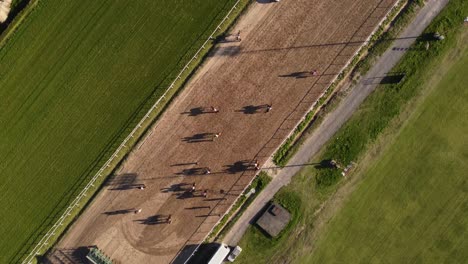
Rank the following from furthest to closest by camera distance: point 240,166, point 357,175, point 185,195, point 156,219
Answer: point 156,219
point 185,195
point 240,166
point 357,175

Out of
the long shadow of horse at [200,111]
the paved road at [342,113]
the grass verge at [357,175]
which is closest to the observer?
the grass verge at [357,175]

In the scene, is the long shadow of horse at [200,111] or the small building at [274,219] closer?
the small building at [274,219]

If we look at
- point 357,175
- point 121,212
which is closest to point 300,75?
point 357,175

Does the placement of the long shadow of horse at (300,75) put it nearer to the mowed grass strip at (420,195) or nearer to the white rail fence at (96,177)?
the white rail fence at (96,177)

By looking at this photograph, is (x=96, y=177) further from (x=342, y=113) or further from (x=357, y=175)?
(x=357, y=175)

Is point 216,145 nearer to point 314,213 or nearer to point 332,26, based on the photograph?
point 314,213

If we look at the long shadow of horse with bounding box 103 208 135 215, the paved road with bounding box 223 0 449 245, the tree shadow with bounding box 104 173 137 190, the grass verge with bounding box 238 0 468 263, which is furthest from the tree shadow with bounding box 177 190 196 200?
the grass verge with bounding box 238 0 468 263

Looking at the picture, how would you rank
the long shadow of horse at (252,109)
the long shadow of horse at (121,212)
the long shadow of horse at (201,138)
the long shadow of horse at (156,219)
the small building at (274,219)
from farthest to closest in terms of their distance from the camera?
the long shadow of horse at (121,212), the long shadow of horse at (156,219), the long shadow of horse at (201,138), the long shadow of horse at (252,109), the small building at (274,219)

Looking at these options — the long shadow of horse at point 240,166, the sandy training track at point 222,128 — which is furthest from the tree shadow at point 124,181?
the long shadow of horse at point 240,166
